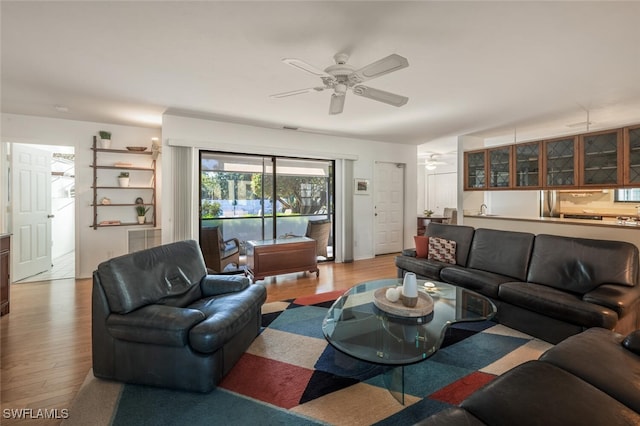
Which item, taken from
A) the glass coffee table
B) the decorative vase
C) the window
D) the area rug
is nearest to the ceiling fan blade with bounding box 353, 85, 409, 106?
the decorative vase

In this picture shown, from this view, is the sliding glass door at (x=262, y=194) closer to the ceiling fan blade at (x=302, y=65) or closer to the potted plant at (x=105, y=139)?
the potted plant at (x=105, y=139)

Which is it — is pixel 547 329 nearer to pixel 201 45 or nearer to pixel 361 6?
pixel 361 6

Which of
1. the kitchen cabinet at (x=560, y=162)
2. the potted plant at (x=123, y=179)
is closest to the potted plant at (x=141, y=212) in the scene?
the potted plant at (x=123, y=179)

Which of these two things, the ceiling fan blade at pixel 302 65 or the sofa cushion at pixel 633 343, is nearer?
the sofa cushion at pixel 633 343

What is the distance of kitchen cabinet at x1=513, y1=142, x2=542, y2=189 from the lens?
4.20 meters

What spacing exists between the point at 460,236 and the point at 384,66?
270 centimetres

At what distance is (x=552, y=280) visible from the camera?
288 centimetres

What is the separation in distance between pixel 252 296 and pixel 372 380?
1.13 meters

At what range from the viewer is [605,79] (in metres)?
2.99

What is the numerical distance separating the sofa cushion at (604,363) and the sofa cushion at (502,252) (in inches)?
57.9

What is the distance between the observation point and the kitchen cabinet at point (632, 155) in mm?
3293

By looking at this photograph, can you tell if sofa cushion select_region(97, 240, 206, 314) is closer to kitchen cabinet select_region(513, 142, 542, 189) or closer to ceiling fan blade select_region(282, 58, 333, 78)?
ceiling fan blade select_region(282, 58, 333, 78)

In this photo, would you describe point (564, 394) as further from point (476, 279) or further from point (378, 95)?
point (378, 95)

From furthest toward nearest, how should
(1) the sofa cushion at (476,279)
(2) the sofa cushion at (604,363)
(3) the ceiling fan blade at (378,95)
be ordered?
(1) the sofa cushion at (476,279) → (3) the ceiling fan blade at (378,95) → (2) the sofa cushion at (604,363)
